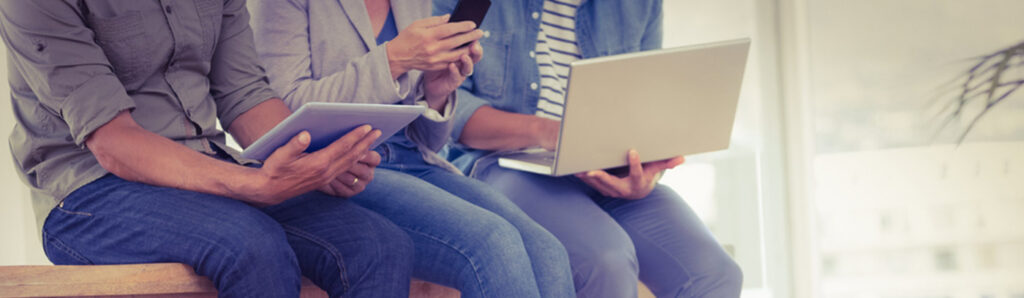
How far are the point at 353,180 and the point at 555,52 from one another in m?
0.67

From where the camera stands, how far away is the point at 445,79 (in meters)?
1.36

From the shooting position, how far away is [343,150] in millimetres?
982

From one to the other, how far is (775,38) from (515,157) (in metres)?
1.52

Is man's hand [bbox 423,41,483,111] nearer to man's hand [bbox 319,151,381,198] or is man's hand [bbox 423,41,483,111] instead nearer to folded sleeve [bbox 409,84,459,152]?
folded sleeve [bbox 409,84,459,152]

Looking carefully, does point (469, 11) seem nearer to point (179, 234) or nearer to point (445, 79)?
point (445, 79)

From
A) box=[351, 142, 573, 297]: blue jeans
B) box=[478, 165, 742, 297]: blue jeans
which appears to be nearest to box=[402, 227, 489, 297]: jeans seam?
box=[351, 142, 573, 297]: blue jeans

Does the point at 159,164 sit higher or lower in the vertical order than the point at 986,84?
higher

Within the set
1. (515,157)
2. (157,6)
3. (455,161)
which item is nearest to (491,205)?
(515,157)

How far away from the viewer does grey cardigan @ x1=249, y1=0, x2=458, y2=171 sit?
126 centimetres

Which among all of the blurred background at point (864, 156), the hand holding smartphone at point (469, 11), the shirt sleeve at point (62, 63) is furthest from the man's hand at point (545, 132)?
the blurred background at point (864, 156)

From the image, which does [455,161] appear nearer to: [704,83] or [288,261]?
[704,83]

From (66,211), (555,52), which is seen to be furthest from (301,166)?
(555,52)

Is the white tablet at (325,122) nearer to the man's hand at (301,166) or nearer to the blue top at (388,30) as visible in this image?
the man's hand at (301,166)

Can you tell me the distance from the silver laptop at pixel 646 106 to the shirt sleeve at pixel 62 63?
2.04 ft
